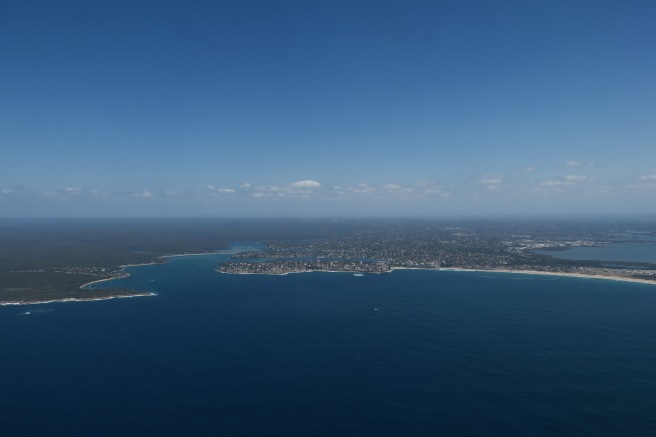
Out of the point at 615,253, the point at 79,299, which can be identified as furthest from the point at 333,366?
the point at 615,253

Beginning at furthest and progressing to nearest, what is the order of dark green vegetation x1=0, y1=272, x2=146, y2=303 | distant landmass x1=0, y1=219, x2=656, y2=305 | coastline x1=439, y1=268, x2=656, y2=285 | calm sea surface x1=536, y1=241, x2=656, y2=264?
1. calm sea surface x1=536, y1=241, x2=656, y2=264
2. coastline x1=439, y1=268, x2=656, y2=285
3. distant landmass x1=0, y1=219, x2=656, y2=305
4. dark green vegetation x1=0, y1=272, x2=146, y2=303

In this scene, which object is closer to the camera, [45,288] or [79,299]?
[79,299]

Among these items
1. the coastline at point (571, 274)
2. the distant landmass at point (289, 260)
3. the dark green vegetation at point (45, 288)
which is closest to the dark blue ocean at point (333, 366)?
the dark green vegetation at point (45, 288)

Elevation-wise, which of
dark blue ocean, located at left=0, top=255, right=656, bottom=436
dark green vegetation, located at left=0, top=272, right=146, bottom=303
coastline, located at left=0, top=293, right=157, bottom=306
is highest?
dark green vegetation, located at left=0, top=272, right=146, bottom=303

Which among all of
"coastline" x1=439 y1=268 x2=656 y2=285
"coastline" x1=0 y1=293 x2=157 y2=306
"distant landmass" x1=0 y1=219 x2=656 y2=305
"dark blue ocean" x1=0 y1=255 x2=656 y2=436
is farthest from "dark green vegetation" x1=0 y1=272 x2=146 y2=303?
"coastline" x1=439 y1=268 x2=656 y2=285

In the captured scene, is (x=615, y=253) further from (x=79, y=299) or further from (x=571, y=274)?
(x=79, y=299)

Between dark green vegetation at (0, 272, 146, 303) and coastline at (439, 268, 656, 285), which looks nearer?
dark green vegetation at (0, 272, 146, 303)

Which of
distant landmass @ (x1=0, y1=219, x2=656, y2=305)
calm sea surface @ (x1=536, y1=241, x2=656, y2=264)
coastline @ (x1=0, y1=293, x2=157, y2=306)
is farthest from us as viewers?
calm sea surface @ (x1=536, y1=241, x2=656, y2=264)

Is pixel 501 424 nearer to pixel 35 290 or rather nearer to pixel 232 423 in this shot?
pixel 232 423

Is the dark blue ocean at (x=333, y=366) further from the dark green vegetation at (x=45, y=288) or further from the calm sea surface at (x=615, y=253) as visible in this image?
the calm sea surface at (x=615, y=253)

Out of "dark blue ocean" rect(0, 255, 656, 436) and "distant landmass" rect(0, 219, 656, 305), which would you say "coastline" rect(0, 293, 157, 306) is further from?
"dark blue ocean" rect(0, 255, 656, 436)
